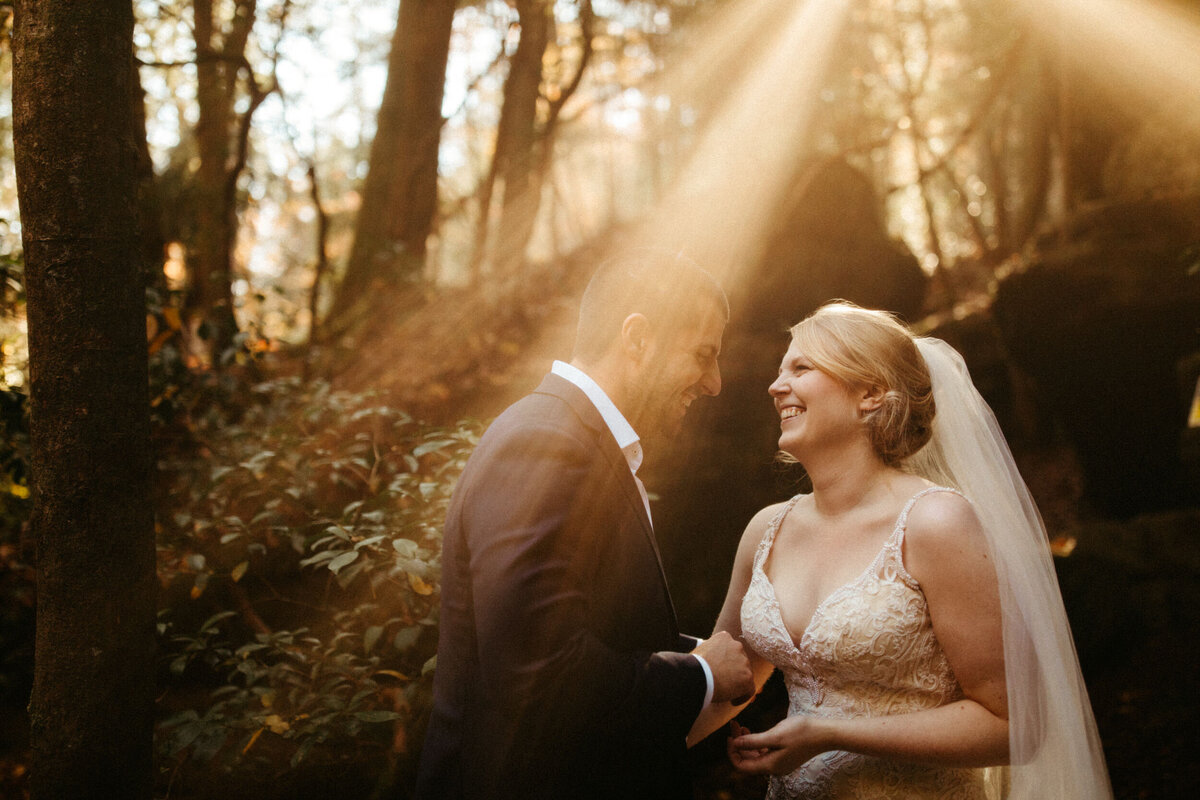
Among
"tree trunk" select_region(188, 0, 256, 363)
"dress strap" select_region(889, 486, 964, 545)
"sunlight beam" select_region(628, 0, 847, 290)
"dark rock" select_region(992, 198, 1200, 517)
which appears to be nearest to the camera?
"dress strap" select_region(889, 486, 964, 545)

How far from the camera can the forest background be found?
238cm

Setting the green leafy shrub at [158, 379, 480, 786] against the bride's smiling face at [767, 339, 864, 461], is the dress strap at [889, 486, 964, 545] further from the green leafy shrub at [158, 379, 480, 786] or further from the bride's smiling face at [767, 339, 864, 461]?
the green leafy shrub at [158, 379, 480, 786]

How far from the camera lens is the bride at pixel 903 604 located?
2426mm

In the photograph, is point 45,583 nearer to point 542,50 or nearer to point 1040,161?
point 542,50

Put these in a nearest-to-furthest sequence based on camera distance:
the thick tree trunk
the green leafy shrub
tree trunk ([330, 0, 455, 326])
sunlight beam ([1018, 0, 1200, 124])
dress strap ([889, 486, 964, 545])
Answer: the thick tree trunk, dress strap ([889, 486, 964, 545]), the green leafy shrub, tree trunk ([330, 0, 455, 326]), sunlight beam ([1018, 0, 1200, 124])

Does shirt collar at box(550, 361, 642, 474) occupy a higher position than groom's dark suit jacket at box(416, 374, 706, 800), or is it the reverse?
shirt collar at box(550, 361, 642, 474)

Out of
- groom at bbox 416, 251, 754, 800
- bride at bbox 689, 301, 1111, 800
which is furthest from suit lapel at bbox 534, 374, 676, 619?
bride at bbox 689, 301, 1111, 800

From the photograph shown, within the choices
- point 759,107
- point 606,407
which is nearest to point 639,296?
point 606,407

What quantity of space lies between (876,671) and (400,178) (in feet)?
25.0

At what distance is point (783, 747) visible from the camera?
243cm

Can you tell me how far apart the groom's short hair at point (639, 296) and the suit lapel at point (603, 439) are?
0.70 ft

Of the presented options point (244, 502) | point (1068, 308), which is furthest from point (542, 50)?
point (244, 502)

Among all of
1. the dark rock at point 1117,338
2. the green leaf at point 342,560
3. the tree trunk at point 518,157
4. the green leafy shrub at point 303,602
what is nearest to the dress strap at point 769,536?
the green leafy shrub at point 303,602

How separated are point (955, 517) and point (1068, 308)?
718cm
